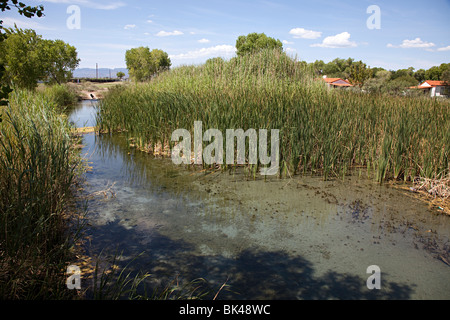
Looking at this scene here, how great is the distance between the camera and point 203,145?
697 cm

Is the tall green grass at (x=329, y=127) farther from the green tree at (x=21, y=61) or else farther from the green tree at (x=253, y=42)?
the green tree at (x=253, y=42)

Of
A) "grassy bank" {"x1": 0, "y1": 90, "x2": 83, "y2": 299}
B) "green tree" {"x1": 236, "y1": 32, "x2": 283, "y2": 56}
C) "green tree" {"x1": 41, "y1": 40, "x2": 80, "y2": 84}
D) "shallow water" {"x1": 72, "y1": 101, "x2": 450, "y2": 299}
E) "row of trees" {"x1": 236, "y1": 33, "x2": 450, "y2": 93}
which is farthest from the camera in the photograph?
"green tree" {"x1": 236, "y1": 32, "x2": 283, "y2": 56}

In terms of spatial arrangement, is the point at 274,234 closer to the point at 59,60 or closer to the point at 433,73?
the point at 59,60

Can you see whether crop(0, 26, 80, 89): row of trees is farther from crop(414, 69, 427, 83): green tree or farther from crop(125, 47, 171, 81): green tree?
crop(414, 69, 427, 83): green tree

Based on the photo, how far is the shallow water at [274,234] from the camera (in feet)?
10.3

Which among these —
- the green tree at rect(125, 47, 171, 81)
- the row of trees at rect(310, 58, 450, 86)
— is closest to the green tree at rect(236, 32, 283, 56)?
the row of trees at rect(310, 58, 450, 86)

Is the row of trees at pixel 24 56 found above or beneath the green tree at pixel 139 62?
beneath

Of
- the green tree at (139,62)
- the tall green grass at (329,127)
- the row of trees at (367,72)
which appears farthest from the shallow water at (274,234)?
the green tree at (139,62)

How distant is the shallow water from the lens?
315 cm

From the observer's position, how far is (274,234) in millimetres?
4141

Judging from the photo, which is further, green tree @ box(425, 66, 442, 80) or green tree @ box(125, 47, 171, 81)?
green tree @ box(425, 66, 442, 80)

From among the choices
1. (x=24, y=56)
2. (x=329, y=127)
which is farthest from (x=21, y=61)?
(x=329, y=127)
